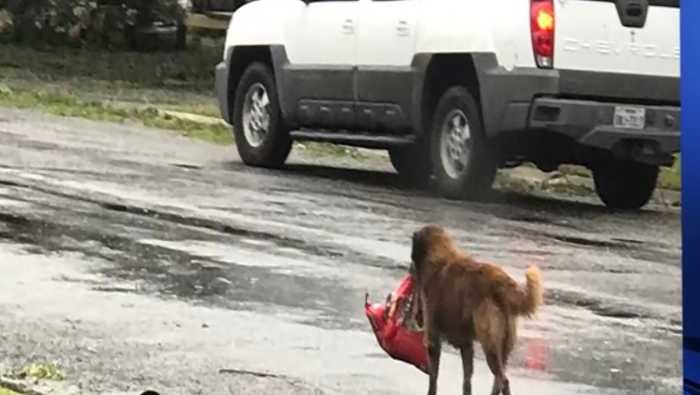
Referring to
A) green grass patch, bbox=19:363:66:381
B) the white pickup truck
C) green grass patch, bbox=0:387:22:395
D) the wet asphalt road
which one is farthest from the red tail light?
green grass patch, bbox=0:387:22:395

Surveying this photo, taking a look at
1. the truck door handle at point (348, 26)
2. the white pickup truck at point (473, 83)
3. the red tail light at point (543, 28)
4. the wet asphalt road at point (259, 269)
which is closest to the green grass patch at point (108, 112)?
the wet asphalt road at point (259, 269)

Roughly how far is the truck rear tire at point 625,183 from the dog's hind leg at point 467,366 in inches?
12.5

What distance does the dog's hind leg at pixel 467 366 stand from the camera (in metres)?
3.04

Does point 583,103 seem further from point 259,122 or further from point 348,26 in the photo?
point 259,122

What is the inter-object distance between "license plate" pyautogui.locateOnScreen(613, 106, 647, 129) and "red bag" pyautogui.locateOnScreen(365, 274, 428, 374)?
0.43 m

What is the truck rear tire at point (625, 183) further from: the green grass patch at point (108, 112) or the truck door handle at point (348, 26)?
the green grass patch at point (108, 112)

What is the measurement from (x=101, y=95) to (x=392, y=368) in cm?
78

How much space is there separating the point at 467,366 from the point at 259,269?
1.45ft

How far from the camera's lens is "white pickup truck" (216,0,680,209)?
2928 millimetres

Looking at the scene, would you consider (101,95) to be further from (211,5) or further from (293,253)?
(293,253)

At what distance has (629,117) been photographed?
9.64 ft

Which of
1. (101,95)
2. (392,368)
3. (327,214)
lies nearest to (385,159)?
(327,214)

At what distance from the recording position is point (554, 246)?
307 cm

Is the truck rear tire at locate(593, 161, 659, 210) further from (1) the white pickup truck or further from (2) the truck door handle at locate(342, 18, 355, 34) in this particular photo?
(2) the truck door handle at locate(342, 18, 355, 34)
